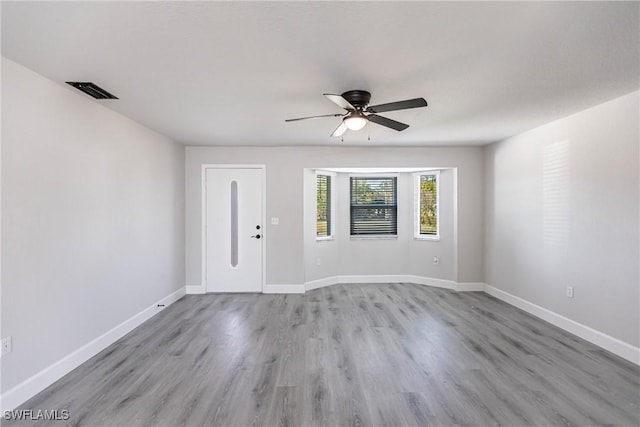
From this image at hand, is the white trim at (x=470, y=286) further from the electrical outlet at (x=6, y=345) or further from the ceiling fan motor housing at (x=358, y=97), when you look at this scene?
the electrical outlet at (x=6, y=345)

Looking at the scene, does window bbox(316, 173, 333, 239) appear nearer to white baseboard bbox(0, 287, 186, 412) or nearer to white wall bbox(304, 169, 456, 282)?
white wall bbox(304, 169, 456, 282)

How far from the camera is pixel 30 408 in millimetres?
2168

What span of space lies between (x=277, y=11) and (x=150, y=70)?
122 centimetres

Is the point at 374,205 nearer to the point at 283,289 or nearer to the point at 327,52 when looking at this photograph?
the point at 283,289

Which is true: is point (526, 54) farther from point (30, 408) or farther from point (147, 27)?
point (30, 408)

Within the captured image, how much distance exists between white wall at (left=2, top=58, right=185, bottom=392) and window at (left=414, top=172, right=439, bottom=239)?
14.3 ft

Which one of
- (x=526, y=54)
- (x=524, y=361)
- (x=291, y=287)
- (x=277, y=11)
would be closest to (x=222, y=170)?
(x=291, y=287)

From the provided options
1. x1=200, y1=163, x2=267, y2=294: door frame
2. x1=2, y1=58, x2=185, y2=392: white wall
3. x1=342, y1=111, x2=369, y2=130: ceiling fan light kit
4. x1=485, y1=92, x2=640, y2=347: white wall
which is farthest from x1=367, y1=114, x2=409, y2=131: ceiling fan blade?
x1=200, y1=163, x2=267, y2=294: door frame

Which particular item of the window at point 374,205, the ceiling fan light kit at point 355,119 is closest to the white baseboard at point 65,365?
the ceiling fan light kit at point 355,119

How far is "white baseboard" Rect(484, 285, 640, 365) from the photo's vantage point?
284cm

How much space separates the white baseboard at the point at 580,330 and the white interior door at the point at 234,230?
385 cm

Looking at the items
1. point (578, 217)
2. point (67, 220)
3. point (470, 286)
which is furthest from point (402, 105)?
point (470, 286)

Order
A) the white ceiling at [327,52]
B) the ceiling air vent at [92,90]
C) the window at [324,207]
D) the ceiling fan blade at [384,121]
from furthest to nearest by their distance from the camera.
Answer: the window at [324,207]
the ceiling fan blade at [384,121]
the ceiling air vent at [92,90]
the white ceiling at [327,52]

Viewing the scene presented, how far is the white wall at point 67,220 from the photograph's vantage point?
2.19m
